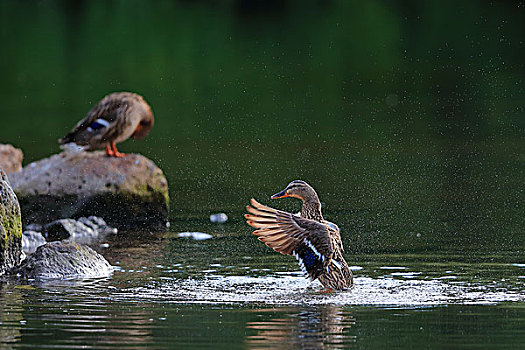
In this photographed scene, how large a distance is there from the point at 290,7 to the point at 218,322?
127 feet

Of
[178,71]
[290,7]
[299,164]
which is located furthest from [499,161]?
[290,7]

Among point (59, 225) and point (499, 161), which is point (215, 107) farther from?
point (59, 225)

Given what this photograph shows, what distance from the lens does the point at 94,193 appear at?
14227 mm

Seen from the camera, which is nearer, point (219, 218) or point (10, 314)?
point (10, 314)

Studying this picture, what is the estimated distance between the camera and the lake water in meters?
8.31

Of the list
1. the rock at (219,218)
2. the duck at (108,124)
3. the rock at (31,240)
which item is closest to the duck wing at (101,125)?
the duck at (108,124)

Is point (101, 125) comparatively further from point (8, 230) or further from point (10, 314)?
point (10, 314)

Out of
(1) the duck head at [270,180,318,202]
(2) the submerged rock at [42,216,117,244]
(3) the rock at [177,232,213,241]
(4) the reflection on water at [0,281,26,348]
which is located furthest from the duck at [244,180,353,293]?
(2) the submerged rock at [42,216,117,244]

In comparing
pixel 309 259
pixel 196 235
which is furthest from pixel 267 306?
pixel 196 235

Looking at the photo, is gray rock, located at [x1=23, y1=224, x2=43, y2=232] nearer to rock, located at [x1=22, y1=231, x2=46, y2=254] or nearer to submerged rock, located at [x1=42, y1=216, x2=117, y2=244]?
submerged rock, located at [x1=42, y1=216, x2=117, y2=244]

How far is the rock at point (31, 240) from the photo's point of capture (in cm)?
1243

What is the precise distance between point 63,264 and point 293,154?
981 cm

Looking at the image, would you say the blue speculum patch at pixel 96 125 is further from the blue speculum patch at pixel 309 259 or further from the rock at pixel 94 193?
the blue speculum patch at pixel 309 259

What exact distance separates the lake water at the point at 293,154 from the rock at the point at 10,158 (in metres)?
2.26
